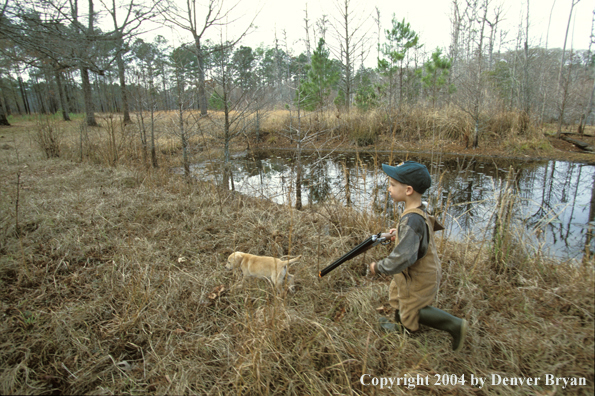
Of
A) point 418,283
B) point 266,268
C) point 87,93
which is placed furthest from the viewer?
point 87,93

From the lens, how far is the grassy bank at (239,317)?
1.64 m

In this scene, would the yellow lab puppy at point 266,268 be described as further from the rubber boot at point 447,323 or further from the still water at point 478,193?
the rubber boot at point 447,323

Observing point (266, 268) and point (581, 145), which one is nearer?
point (266, 268)

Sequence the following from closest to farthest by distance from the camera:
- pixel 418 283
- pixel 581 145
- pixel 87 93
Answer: pixel 418 283 < pixel 581 145 < pixel 87 93

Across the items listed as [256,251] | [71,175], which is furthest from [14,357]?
[71,175]

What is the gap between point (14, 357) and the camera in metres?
1.74

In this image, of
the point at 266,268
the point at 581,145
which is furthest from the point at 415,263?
the point at 581,145

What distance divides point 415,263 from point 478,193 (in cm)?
580

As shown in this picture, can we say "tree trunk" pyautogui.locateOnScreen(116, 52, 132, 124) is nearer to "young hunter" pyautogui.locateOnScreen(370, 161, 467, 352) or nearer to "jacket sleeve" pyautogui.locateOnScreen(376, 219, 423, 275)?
"young hunter" pyautogui.locateOnScreen(370, 161, 467, 352)

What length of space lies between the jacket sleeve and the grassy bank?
1.64 ft

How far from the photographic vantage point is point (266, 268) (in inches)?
102

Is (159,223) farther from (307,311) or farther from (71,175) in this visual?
(71,175)

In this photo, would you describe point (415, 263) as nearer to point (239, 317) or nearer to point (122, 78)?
point (239, 317)

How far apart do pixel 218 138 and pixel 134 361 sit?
413cm
